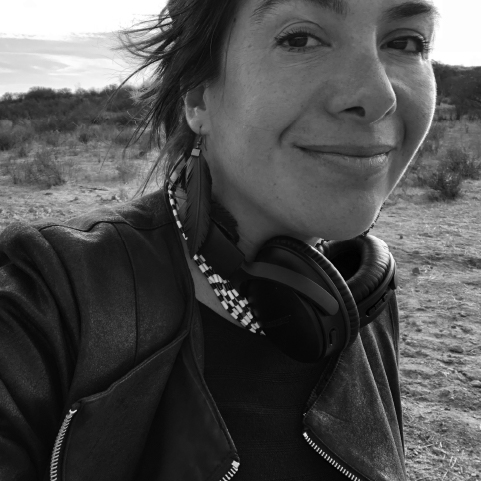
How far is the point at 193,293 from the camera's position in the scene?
4.22 ft

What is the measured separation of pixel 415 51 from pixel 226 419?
3.20ft

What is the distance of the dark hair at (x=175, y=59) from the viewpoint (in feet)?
4.32

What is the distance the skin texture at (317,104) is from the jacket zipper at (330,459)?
504 mm

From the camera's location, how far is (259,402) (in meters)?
1.33

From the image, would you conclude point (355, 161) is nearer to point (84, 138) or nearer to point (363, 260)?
point (363, 260)

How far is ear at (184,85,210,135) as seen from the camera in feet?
4.65

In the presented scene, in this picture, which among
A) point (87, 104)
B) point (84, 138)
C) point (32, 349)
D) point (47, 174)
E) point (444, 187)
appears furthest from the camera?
point (87, 104)

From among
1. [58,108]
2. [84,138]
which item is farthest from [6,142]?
[58,108]

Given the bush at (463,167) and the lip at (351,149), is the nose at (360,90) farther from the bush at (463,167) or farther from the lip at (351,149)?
the bush at (463,167)

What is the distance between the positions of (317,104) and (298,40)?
151 mm

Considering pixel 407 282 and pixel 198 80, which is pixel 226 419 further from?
pixel 407 282

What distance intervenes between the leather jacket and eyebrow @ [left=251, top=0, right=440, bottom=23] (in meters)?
0.54

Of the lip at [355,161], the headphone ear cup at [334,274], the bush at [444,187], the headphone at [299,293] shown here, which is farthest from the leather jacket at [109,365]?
the bush at [444,187]

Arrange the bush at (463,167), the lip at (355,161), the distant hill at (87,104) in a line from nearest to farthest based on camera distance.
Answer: the lip at (355,161), the bush at (463,167), the distant hill at (87,104)
